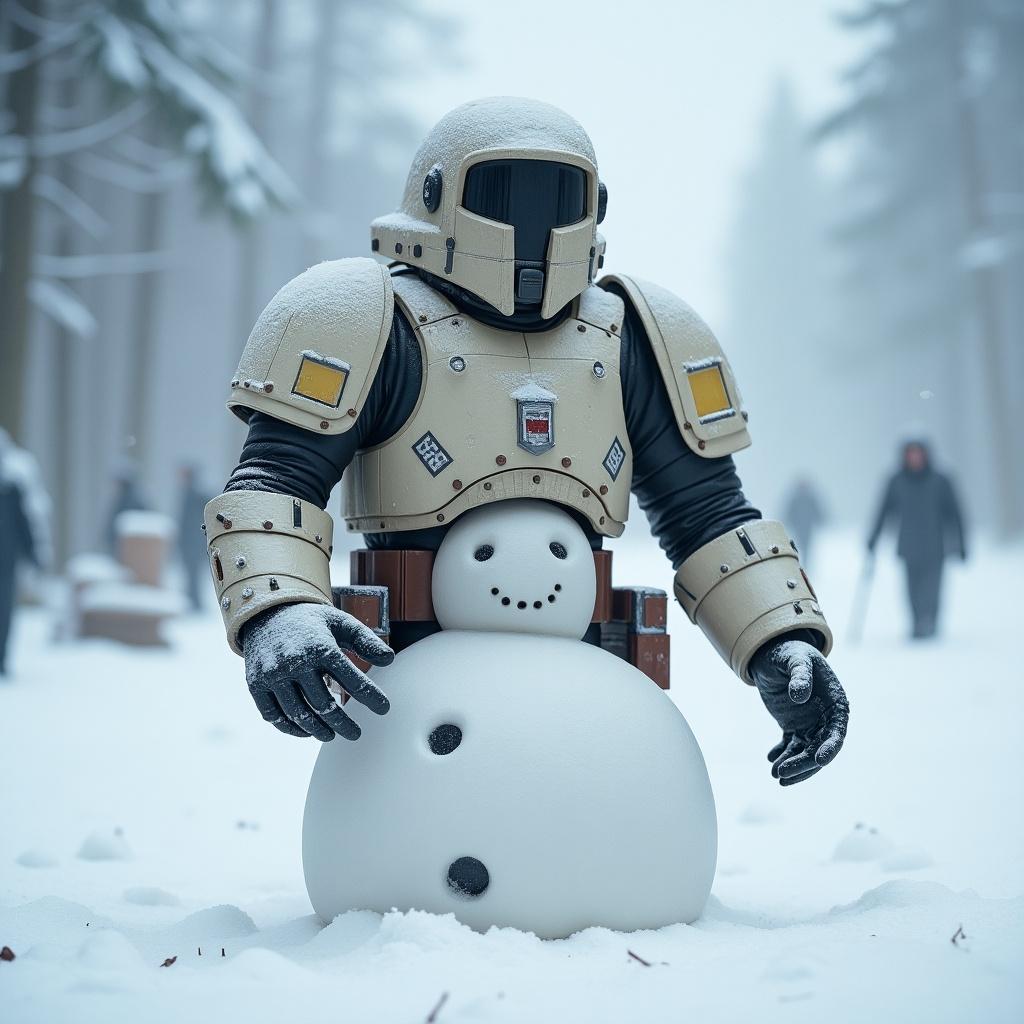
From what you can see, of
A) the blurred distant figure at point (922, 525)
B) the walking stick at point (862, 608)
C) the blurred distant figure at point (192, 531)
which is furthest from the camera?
the blurred distant figure at point (192, 531)

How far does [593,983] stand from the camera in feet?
7.68

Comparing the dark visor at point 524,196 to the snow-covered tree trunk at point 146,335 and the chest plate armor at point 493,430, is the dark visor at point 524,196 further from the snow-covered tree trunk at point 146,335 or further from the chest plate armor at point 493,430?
the snow-covered tree trunk at point 146,335

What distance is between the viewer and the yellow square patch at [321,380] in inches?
111

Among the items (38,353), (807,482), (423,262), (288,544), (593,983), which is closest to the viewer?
(593,983)

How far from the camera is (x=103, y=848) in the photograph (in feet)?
13.4

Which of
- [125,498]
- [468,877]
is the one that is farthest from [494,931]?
[125,498]

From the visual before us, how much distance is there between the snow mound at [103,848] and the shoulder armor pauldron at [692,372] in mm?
2331

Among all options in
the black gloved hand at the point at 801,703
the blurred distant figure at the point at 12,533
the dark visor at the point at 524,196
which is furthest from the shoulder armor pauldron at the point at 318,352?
the blurred distant figure at the point at 12,533

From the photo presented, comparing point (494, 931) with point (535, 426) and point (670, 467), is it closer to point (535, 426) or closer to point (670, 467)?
point (535, 426)

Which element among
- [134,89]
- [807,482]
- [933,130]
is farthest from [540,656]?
[933,130]

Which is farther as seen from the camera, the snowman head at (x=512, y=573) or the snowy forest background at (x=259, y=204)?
the snowy forest background at (x=259, y=204)

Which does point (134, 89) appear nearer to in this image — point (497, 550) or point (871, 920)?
point (497, 550)

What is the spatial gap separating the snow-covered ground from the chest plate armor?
0.86 metres

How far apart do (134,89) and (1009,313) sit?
1905cm
